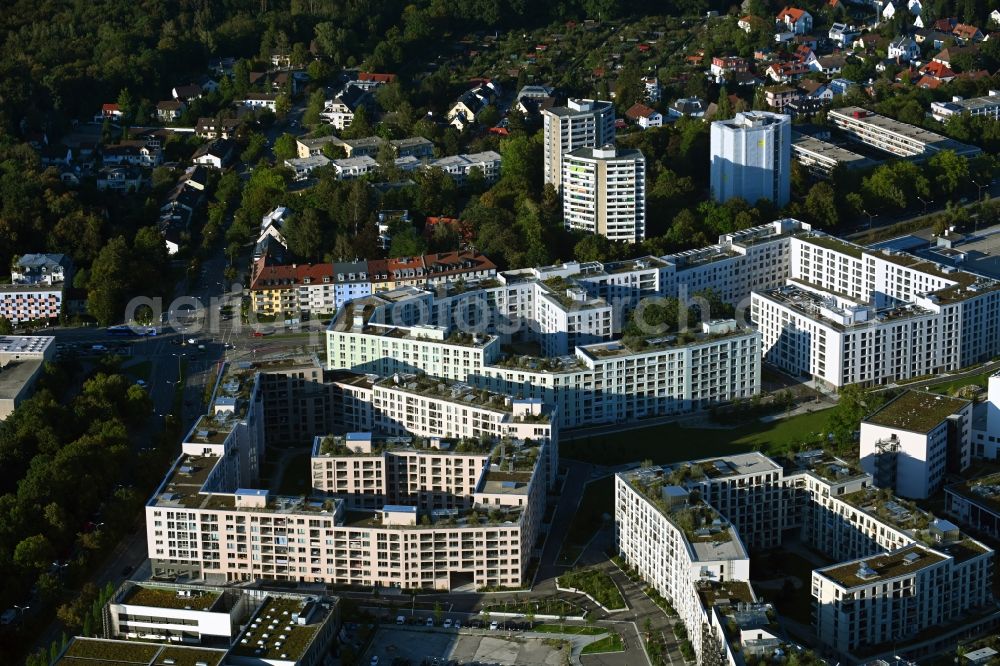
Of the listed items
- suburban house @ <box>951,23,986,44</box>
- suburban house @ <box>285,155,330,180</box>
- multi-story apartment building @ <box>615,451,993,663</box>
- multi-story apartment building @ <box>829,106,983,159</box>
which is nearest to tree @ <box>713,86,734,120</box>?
multi-story apartment building @ <box>829,106,983,159</box>

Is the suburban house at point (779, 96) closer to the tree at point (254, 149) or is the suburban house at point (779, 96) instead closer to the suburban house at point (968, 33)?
the suburban house at point (968, 33)

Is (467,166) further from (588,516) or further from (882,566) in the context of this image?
(882,566)

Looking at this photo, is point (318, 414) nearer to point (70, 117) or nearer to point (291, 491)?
point (291, 491)

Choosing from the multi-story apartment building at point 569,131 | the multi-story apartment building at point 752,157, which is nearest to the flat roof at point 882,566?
the multi-story apartment building at point 752,157

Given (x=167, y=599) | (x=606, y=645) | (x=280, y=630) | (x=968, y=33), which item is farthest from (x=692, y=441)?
(x=968, y=33)

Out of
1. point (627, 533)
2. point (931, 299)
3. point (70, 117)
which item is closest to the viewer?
point (627, 533)

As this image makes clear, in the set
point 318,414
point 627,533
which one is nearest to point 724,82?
point 318,414

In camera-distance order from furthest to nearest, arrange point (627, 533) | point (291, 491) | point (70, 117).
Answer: point (70, 117) < point (291, 491) < point (627, 533)
